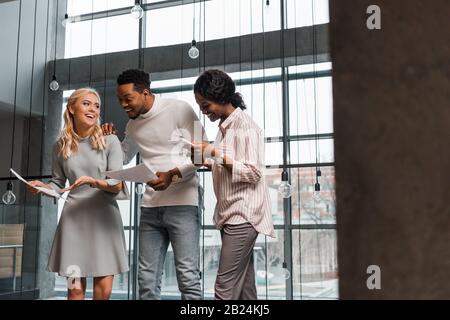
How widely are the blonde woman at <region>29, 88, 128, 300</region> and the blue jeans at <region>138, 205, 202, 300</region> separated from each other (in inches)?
4.4

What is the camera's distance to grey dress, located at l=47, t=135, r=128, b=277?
5.30ft

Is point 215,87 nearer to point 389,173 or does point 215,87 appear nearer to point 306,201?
point 389,173

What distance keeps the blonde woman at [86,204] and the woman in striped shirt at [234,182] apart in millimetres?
402

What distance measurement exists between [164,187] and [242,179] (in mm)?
284

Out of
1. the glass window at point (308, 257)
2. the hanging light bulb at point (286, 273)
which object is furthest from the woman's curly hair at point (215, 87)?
the glass window at point (308, 257)

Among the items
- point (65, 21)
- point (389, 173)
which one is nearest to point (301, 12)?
point (65, 21)

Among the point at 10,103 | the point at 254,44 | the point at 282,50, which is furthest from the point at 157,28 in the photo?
the point at 10,103

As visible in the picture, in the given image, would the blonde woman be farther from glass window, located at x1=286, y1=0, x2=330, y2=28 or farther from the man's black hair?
glass window, located at x1=286, y1=0, x2=330, y2=28

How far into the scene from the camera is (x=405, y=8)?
42 centimetres

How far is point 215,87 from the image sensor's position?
1.50m

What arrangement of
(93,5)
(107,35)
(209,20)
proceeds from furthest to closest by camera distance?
(93,5)
(107,35)
(209,20)

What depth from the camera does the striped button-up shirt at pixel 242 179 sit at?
1.44 meters

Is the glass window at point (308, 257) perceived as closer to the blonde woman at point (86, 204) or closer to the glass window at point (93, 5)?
the blonde woman at point (86, 204)

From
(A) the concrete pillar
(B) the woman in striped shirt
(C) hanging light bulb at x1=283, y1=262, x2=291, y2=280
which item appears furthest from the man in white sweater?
(C) hanging light bulb at x1=283, y1=262, x2=291, y2=280
